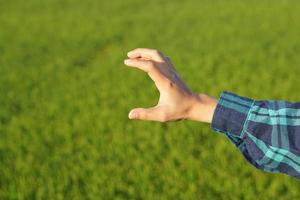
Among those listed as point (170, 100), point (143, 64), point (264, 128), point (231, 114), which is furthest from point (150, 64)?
point (264, 128)

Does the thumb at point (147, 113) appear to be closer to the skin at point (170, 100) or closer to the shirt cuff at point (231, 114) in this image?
the skin at point (170, 100)

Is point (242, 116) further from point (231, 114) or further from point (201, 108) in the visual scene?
point (201, 108)


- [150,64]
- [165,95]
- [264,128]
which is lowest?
[264,128]

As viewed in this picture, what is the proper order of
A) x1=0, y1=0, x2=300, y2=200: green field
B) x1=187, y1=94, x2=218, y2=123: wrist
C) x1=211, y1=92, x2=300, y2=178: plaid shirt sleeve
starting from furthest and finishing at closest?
1. x1=0, y1=0, x2=300, y2=200: green field
2. x1=187, y1=94, x2=218, y2=123: wrist
3. x1=211, y1=92, x2=300, y2=178: plaid shirt sleeve

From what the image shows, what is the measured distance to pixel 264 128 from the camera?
154 cm

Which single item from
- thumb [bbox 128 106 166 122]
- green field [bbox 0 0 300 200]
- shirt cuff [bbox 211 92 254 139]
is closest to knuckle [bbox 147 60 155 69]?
thumb [bbox 128 106 166 122]

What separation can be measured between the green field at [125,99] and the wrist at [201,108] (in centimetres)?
220

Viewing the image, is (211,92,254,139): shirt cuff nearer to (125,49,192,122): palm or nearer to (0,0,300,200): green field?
(125,49,192,122): palm

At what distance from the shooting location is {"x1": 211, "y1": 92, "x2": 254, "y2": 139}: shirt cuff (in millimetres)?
1580

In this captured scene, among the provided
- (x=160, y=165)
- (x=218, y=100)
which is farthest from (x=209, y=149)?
(x=218, y=100)

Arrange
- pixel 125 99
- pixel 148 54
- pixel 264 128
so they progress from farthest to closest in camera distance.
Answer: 1. pixel 125 99
2. pixel 148 54
3. pixel 264 128

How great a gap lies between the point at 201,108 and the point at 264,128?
0.22 meters

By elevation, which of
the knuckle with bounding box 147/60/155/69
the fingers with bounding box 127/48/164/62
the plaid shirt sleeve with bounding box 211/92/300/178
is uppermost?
the fingers with bounding box 127/48/164/62

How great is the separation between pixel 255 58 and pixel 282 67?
0.84 meters
